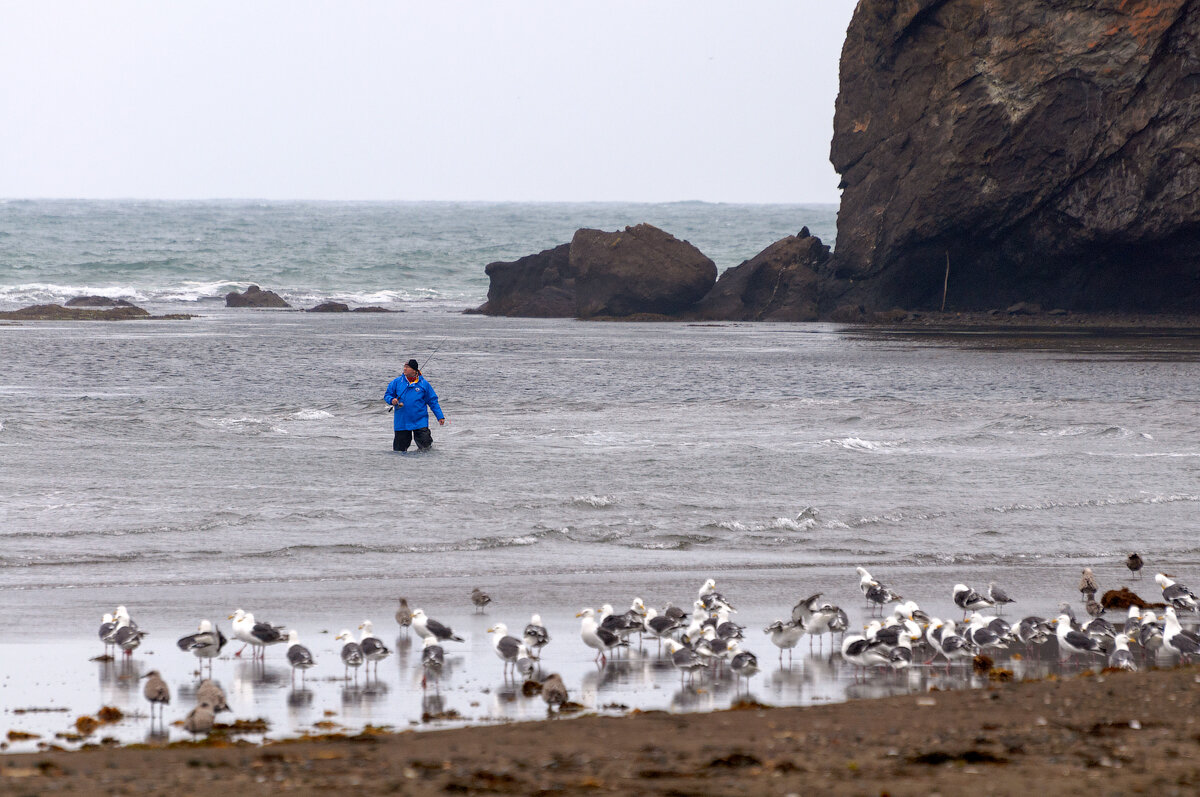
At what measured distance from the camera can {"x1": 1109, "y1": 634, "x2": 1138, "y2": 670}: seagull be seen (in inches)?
388

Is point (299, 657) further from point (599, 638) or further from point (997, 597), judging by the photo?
point (997, 597)

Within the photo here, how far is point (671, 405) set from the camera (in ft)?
89.9

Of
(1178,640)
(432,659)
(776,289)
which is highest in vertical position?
(776,289)

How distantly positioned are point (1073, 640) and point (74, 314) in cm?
4790

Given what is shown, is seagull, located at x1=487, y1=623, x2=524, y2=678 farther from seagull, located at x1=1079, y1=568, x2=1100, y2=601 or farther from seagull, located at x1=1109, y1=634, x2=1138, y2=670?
seagull, located at x1=1079, y1=568, x2=1100, y2=601

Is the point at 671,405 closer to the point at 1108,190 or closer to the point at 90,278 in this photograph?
the point at 1108,190

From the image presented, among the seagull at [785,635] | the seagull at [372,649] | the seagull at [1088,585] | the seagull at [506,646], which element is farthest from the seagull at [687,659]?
the seagull at [1088,585]

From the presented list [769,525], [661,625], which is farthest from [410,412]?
[661,625]

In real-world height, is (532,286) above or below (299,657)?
above

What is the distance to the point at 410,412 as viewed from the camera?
68.7 feet

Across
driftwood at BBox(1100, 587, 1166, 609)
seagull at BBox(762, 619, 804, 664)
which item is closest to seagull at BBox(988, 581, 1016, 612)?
driftwood at BBox(1100, 587, 1166, 609)

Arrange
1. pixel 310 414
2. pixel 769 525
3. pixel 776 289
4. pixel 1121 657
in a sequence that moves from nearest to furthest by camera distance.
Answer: pixel 1121 657 < pixel 769 525 < pixel 310 414 < pixel 776 289

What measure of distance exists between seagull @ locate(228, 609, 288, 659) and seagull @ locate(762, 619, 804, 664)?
361cm

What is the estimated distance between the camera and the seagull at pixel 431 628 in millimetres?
10133
